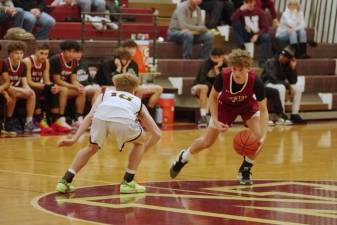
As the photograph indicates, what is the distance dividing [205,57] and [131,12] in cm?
Answer: 201

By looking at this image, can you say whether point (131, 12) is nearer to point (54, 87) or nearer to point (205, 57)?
point (205, 57)

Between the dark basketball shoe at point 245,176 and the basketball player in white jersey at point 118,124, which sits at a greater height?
the basketball player in white jersey at point 118,124

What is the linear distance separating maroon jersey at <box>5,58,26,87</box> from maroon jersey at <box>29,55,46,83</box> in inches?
13.2

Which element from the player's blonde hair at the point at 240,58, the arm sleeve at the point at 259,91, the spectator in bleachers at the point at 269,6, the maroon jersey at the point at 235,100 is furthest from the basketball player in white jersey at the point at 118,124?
the spectator in bleachers at the point at 269,6

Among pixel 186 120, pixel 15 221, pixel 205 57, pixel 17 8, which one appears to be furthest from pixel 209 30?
pixel 15 221

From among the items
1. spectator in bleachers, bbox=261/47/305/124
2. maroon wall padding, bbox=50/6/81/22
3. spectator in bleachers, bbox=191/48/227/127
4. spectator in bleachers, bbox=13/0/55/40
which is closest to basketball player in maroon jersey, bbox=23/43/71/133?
spectator in bleachers, bbox=13/0/55/40

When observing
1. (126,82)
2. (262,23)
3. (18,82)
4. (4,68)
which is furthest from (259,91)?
(262,23)

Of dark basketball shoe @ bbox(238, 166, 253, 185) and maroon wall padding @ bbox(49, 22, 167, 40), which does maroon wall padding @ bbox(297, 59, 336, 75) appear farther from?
dark basketball shoe @ bbox(238, 166, 253, 185)

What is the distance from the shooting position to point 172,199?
834cm

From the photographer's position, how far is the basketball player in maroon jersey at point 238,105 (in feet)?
31.2

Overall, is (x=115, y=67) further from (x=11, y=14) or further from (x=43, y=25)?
(x=11, y=14)

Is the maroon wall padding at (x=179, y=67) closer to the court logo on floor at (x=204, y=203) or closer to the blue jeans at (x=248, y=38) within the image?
the blue jeans at (x=248, y=38)

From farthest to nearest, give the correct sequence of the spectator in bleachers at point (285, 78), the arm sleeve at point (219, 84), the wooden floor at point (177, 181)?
the spectator in bleachers at point (285, 78), the arm sleeve at point (219, 84), the wooden floor at point (177, 181)

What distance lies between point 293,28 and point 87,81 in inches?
213
